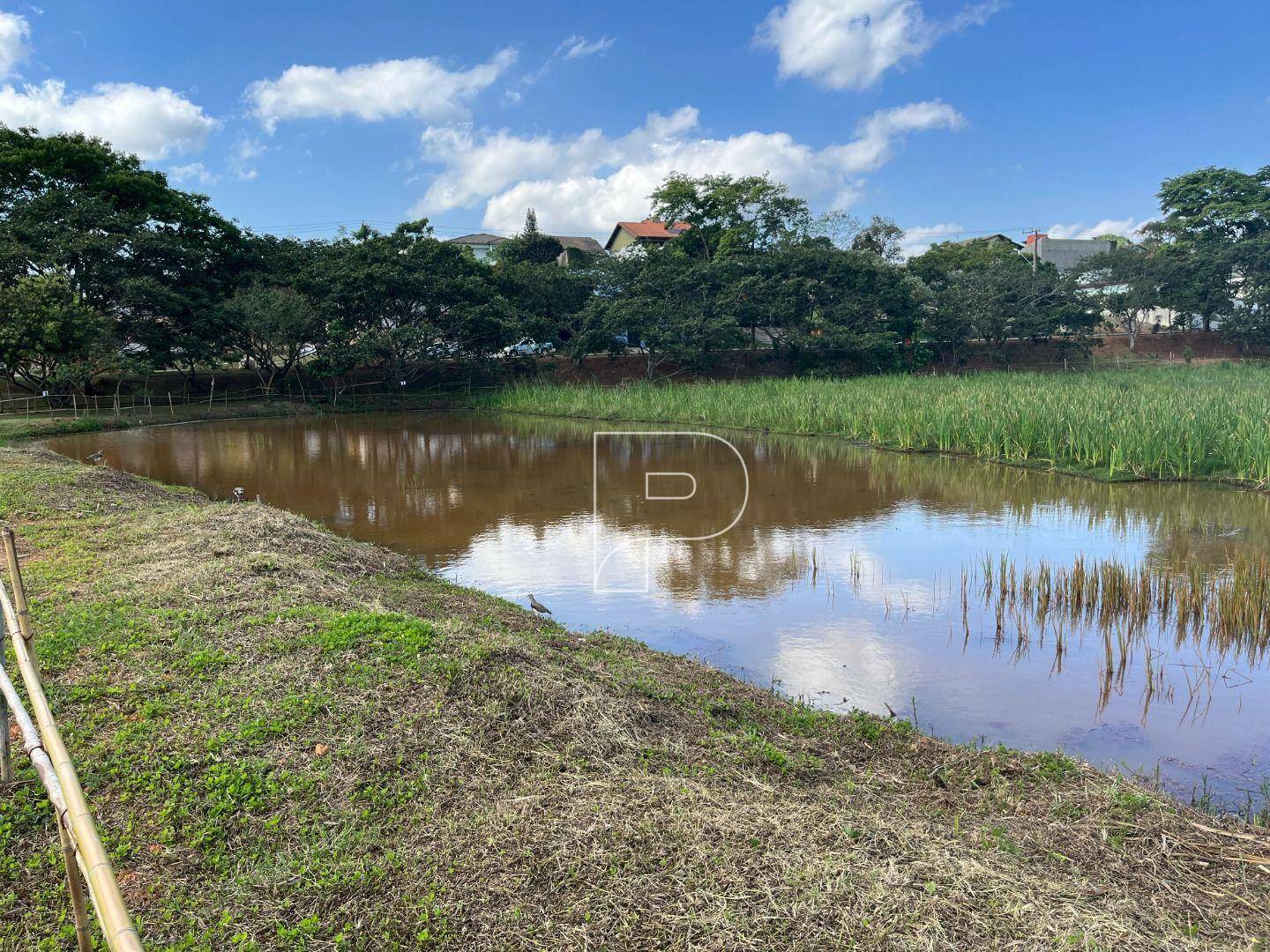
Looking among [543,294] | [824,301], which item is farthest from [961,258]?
[543,294]

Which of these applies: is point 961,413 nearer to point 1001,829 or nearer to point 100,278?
point 1001,829

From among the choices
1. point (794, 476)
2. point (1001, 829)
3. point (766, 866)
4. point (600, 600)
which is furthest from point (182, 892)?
point (794, 476)

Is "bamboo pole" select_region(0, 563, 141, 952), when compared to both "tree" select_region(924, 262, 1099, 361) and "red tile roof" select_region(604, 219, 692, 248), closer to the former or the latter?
"tree" select_region(924, 262, 1099, 361)

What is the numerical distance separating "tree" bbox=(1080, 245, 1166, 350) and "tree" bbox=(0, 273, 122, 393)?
35183 mm

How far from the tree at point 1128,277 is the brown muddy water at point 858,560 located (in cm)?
2559

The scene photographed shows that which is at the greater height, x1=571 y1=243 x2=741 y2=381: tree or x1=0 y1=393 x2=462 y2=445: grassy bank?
x1=571 y1=243 x2=741 y2=381: tree

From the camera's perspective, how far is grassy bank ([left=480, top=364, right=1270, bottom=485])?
39.6 feet

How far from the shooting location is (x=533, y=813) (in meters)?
3.09

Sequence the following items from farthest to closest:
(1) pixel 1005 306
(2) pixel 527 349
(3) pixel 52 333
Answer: (1) pixel 1005 306 < (2) pixel 527 349 < (3) pixel 52 333

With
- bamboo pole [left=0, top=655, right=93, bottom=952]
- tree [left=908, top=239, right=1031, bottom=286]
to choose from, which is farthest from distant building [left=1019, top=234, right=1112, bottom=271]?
bamboo pole [left=0, top=655, right=93, bottom=952]

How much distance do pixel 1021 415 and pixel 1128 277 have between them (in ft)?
85.0

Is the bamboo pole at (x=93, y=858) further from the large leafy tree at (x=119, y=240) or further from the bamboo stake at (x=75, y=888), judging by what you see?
the large leafy tree at (x=119, y=240)

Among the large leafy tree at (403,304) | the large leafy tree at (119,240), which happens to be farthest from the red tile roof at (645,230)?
the large leafy tree at (119,240)

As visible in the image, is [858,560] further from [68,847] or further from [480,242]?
[480,242]
